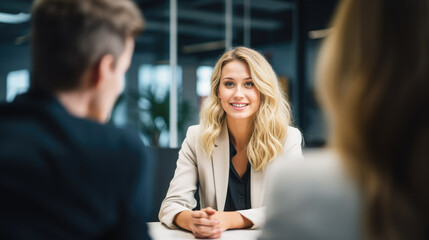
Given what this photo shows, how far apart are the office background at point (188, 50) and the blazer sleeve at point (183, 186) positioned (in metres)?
3.65

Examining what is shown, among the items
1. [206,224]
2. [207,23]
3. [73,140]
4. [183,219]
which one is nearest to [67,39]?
[73,140]

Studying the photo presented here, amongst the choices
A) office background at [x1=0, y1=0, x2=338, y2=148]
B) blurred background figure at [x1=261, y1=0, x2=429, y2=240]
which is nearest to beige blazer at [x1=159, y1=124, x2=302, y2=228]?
blurred background figure at [x1=261, y1=0, x2=429, y2=240]

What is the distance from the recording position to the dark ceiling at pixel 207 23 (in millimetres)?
5285

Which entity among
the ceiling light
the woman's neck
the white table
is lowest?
the white table

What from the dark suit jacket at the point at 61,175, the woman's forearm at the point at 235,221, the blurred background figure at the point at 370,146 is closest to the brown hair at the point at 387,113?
the blurred background figure at the point at 370,146

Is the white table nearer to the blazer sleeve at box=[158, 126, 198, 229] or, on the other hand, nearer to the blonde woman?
the blazer sleeve at box=[158, 126, 198, 229]

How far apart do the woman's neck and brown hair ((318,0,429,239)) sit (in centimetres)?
156

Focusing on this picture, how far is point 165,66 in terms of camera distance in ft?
20.5

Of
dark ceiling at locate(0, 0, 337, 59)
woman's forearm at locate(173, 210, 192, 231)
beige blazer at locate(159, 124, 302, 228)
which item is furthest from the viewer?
dark ceiling at locate(0, 0, 337, 59)

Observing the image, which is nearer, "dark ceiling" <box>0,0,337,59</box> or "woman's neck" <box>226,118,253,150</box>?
"woman's neck" <box>226,118,253,150</box>

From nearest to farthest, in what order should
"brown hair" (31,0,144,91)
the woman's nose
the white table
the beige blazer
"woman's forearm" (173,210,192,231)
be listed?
"brown hair" (31,0,144,91) → the white table → "woman's forearm" (173,210,192,231) → the beige blazer → the woman's nose

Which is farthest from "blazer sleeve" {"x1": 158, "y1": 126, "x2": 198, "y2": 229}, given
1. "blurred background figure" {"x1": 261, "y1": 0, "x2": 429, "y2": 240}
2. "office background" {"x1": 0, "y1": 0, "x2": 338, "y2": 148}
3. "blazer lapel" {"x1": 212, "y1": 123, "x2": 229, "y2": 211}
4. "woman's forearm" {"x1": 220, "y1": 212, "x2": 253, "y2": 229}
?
"office background" {"x1": 0, "y1": 0, "x2": 338, "y2": 148}

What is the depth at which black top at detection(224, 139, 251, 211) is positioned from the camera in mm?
2252

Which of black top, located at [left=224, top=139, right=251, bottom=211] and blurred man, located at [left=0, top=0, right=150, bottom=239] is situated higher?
blurred man, located at [left=0, top=0, right=150, bottom=239]
